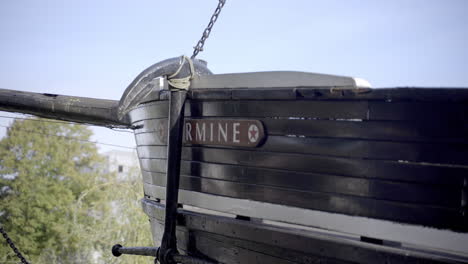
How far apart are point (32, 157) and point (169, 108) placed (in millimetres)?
18329

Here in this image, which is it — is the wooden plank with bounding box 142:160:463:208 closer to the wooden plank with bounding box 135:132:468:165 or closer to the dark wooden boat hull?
the dark wooden boat hull

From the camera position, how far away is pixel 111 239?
16516 mm

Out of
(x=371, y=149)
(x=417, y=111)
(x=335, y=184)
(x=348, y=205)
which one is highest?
(x=417, y=111)

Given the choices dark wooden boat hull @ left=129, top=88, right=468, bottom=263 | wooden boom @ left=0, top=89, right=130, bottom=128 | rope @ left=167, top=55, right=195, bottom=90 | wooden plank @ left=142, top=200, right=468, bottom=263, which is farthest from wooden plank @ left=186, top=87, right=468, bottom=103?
wooden boom @ left=0, top=89, right=130, bottom=128

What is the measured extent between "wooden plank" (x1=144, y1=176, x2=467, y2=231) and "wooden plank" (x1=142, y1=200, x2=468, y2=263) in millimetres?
148

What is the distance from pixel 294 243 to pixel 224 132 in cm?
77

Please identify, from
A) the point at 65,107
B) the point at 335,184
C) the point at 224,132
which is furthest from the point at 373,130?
the point at 65,107

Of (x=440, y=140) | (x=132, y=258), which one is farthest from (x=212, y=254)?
(x=132, y=258)

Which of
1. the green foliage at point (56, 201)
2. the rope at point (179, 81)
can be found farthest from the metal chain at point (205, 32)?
the green foliage at point (56, 201)

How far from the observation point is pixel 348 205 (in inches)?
87.1

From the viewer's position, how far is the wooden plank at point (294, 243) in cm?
208

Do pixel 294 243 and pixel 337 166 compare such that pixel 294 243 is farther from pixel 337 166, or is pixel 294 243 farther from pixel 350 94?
pixel 350 94

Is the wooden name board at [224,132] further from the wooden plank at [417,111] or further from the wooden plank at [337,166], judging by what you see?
the wooden plank at [417,111]

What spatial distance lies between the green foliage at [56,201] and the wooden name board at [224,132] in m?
14.3
